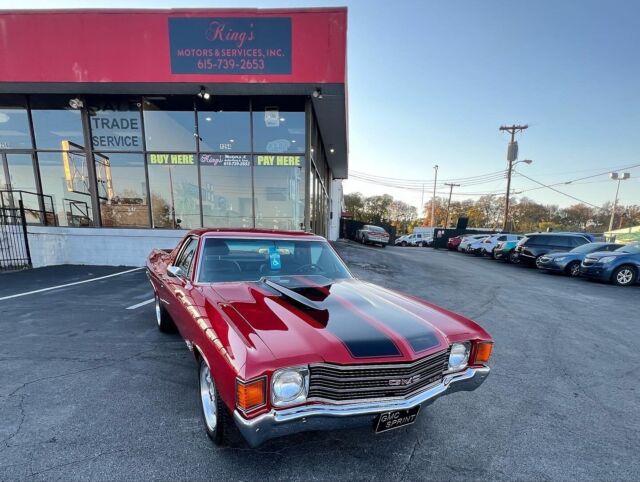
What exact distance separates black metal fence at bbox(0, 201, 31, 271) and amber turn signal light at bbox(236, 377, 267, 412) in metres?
11.4

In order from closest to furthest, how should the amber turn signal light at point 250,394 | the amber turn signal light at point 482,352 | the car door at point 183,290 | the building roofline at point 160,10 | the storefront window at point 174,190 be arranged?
the amber turn signal light at point 250,394 < the amber turn signal light at point 482,352 < the car door at point 183,290 < the building roofline at point 160,10 < the storefront window at point 174,190

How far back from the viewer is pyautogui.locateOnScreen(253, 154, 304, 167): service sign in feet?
30.9

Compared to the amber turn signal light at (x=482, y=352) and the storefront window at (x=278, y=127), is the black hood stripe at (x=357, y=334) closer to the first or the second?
the amber turn signal light at (x=482, y=352)

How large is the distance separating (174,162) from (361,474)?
400 inches

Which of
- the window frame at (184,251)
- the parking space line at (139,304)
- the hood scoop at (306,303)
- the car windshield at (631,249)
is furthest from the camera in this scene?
the car windshield at (631,249)

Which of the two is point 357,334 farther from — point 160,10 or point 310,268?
point 160,10

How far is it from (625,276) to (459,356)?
11.8m

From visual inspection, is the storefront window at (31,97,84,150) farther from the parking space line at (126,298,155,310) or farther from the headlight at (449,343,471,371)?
the headlight at (449,343,471,371)

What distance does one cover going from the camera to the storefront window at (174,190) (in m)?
9.41

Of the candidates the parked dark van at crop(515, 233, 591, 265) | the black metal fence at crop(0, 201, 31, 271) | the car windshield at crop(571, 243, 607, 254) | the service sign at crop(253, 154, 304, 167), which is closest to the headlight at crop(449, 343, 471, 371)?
the service sign at crop(253, 154, 304, 167)

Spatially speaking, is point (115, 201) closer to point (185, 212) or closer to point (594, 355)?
point (185, 212)

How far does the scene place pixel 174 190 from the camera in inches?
379

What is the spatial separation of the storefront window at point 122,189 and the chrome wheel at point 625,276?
53.5 ft

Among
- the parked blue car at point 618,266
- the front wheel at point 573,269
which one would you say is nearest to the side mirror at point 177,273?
the parked blue car at point 618,266
